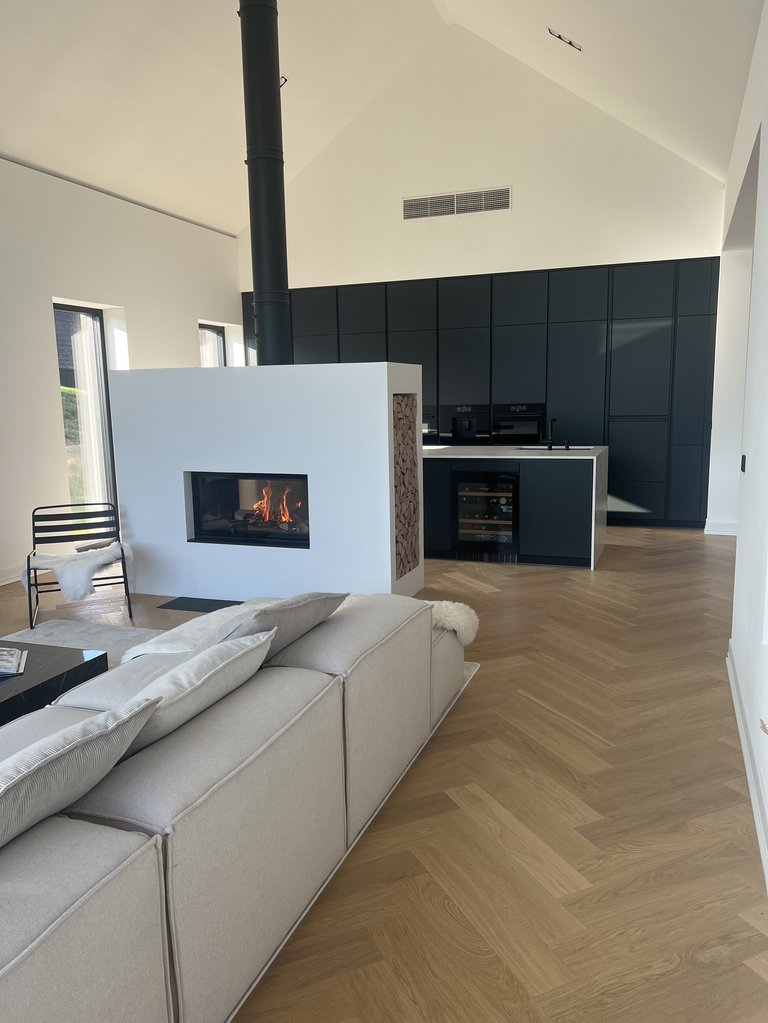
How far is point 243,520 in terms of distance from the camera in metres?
5.07

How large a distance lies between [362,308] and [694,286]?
126 inches

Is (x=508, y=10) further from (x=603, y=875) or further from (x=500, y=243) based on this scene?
(x=603, y=875)

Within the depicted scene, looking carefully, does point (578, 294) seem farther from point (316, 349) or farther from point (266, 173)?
point (266, 173)

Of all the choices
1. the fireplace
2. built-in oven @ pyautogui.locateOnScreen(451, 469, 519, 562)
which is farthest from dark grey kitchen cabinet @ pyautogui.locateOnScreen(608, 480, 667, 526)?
the fireplace

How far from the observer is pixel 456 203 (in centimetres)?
741

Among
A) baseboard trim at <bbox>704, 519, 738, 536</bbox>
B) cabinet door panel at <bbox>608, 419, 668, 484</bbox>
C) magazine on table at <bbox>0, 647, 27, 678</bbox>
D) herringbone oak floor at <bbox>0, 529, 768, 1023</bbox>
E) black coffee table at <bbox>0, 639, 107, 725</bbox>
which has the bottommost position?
herringbone oak floor at <bbox>0, 529, 768, 1023</bbox>

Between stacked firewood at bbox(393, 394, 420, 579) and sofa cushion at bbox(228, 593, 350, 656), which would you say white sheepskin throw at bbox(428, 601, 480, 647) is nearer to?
sofa cushion at bbox(228, 593, 350, 656)

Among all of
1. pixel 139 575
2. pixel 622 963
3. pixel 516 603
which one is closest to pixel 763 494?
pixel 622 963

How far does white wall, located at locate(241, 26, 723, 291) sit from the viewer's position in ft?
22.2

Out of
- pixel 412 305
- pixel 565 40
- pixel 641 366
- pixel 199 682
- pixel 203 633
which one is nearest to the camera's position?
pixel 199 682

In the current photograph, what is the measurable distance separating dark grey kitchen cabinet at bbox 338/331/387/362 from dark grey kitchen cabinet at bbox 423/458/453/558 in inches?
92.0

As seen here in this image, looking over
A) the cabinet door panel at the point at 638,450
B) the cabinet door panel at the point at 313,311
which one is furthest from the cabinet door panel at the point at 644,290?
the cabinet door panel at the point at 313,311

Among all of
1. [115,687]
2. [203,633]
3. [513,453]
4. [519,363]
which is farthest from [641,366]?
[115,687]

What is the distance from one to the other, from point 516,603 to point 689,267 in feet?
12.8
